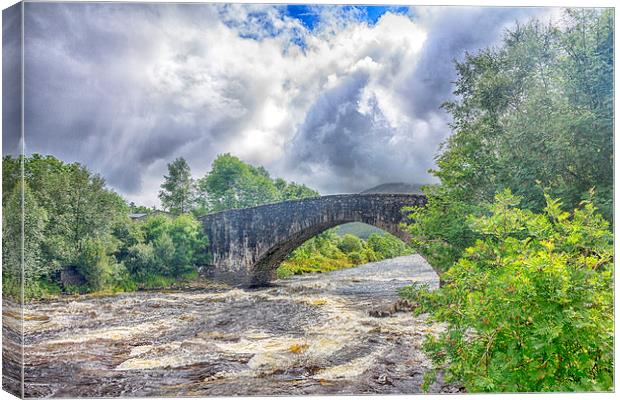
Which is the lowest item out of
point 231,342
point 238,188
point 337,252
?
point 231,342

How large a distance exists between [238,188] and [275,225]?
2.35ft

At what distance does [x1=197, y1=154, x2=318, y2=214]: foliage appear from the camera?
4.84 m

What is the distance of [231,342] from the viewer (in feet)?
15.6

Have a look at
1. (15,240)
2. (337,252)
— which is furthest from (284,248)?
(15,240)

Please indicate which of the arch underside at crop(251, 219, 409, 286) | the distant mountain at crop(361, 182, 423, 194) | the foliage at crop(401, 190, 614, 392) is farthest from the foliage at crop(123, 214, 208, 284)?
the foliage at crop(401, 190, 614, 392)

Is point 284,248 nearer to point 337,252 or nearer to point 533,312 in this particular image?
point 337,252

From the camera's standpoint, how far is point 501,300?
3.07 m

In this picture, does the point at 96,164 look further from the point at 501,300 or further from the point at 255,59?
the point at 501,300

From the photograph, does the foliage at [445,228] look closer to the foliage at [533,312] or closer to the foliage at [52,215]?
the foliage at [533,312]

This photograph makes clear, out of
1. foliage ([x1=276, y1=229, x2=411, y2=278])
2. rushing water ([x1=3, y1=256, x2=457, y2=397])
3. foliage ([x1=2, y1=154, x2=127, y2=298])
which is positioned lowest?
rushing water ([x1=3, y1=256, x2=457, y2=397])

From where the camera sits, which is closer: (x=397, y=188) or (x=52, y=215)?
(x=52, y=215)

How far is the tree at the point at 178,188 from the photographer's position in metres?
4.79

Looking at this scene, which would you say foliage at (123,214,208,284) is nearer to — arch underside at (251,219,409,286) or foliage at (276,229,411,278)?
arch underside at (251,219,409,286)

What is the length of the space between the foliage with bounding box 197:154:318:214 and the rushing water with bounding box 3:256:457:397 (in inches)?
29.6
